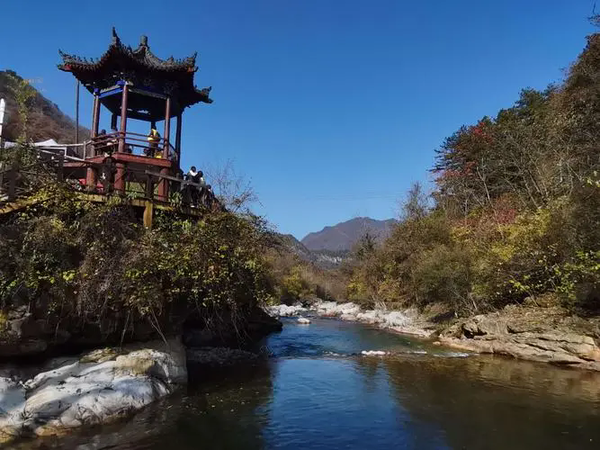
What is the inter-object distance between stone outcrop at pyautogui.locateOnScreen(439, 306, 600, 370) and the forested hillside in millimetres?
1009

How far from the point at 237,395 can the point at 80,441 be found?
4211mm

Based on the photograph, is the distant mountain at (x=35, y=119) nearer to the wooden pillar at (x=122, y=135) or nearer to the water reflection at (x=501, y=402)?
the wooden pillar at (x=122, y=135)

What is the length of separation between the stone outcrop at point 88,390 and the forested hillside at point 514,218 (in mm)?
13733

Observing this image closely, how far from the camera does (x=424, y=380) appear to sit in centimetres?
1373

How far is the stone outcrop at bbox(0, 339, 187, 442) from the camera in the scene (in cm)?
874

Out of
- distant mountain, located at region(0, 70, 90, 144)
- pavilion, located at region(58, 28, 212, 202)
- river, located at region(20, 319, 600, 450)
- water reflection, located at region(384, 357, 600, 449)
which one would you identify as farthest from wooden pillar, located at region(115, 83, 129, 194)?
water reflection, located at region(384, 357, 600, 449)

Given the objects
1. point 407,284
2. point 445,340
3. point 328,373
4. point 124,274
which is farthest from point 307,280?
point 124,274

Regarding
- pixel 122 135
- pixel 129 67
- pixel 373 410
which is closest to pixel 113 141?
pixel 122 135

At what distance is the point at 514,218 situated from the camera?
966 inches

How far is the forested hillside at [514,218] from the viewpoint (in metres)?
17.0

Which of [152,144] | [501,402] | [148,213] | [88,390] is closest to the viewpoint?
[88,390]

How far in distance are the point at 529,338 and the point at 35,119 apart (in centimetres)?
3887

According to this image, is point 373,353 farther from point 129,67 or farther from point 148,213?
point 129,67

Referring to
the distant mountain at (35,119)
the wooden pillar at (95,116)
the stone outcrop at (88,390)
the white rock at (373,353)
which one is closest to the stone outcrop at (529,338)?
the white rock at (373,353)
